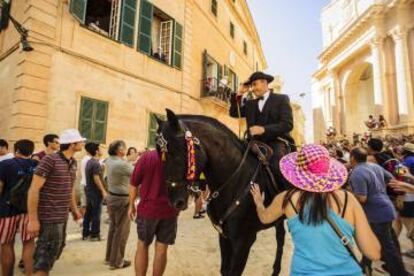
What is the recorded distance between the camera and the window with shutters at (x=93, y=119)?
28.9 ft

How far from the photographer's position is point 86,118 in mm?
8906

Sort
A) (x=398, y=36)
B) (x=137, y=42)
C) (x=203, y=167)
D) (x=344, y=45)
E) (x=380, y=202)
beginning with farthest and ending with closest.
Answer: (x=344, y=45) < (x=398, y=36) < (x=137, y=42) < (x=380, y=202) < (x=203, y=167)

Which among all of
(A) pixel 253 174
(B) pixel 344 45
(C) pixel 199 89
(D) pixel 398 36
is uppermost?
(B) pixel 344 45

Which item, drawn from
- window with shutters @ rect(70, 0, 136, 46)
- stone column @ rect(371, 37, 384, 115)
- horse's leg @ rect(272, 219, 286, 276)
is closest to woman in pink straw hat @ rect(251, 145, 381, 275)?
horse's leg @ rect(272, 219, 286, 276)

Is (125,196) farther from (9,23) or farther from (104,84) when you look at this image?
(9,23)

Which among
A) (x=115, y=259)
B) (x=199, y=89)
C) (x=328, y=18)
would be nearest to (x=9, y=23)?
(x=199, y=89)

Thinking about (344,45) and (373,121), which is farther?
(344,45)

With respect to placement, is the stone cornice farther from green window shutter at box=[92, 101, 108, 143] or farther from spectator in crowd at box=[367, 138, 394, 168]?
green window shutter at box=[92, 101, 108, 143]

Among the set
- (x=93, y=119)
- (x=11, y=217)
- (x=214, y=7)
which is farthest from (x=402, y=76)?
(x=11, y=217)

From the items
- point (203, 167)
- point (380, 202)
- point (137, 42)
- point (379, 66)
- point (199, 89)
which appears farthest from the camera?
point (379, 66)

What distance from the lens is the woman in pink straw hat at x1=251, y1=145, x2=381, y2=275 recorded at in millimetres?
1565

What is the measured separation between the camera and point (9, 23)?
9.46 metres

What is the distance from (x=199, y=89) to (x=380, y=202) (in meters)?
12.1

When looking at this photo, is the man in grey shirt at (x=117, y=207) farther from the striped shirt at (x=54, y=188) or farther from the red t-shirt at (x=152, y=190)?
the striped shirt at (x=54, y=188)
